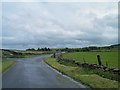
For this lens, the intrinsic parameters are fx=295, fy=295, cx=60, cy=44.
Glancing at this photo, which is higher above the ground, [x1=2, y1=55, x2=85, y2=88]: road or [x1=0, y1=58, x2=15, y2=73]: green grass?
[x1=0, y1=58, x2=15, y2=73]: green grass

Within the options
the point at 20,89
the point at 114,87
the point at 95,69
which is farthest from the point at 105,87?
the point at 95,69

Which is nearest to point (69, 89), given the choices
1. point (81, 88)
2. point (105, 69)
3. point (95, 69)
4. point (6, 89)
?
point (81, 88)

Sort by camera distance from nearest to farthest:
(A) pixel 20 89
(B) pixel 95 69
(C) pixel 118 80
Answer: (A) pixel 20 89 → (C) pixel 118 80 → (B) pixel 95 69

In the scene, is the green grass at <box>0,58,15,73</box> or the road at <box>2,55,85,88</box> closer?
the road at <box>2,55,85,88</box>

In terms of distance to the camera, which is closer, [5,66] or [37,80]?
[37,80]

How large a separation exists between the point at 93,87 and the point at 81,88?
0.72 meters

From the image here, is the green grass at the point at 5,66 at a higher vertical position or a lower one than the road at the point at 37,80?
higher

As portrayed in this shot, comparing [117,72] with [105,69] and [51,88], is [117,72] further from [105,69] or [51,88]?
[51,88]

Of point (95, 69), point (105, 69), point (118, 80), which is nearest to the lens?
point (118, 80)

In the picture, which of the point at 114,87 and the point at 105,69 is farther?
the point at 105,69

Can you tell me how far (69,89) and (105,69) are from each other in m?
8.75

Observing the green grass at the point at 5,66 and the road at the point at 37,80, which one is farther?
the green grass at the point at 5,66

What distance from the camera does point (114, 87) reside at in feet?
52.3

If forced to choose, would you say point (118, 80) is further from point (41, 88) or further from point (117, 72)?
point (41, 88)
